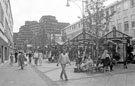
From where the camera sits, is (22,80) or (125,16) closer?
(22,80)

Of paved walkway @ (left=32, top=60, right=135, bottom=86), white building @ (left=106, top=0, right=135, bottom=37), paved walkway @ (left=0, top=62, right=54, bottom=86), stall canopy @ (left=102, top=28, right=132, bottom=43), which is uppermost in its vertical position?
white building @ (left=106, top=0, right=135, bottom=37)

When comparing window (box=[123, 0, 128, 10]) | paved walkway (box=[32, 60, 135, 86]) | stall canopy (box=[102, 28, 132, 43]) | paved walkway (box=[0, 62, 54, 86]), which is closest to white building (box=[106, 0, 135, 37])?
window (box=[123, 0, 128, 10])

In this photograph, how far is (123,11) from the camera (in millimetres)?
40844

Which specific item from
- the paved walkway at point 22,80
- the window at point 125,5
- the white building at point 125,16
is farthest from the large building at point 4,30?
the window at point 125,5

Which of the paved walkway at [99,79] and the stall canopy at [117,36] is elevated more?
the stall canopy at [117,36]

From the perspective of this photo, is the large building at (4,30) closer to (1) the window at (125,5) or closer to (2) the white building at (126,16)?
(2) the white building at (126,16)

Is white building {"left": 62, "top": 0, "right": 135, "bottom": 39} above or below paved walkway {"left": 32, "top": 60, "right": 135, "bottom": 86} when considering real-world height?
above

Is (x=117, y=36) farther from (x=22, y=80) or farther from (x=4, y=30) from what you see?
(x=4, y=30)

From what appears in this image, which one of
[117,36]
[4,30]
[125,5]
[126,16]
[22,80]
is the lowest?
[22,80]

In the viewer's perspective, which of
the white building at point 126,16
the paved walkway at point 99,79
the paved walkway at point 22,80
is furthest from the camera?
the white building at point 126,16

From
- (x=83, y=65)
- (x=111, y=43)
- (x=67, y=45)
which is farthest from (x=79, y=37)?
(x=67, y=45)

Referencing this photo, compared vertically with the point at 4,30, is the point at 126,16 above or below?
above

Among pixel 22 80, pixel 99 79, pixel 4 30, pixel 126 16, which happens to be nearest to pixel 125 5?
pixel 126 16

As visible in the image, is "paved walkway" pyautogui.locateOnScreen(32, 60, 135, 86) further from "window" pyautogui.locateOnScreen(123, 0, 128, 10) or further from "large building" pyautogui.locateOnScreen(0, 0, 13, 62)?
"window" pyautogui.locateOnScreen(123, 0, 128, 10)
